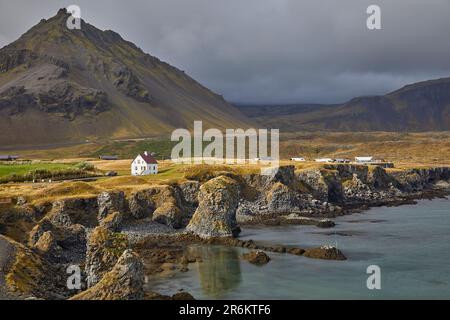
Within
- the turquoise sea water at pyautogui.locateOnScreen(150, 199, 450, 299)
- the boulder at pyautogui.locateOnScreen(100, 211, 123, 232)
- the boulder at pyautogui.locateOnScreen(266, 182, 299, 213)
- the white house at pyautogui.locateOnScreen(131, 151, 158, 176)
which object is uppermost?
the white house at pyautogui.locateOnScreen(131, 151, 158, 176)

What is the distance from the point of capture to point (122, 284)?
3612 cm

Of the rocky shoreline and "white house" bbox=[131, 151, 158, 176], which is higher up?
"white house" bbox=[131, 151, 158, 176]

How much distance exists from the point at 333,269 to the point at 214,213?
22.6 meters

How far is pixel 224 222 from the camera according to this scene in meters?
74.4

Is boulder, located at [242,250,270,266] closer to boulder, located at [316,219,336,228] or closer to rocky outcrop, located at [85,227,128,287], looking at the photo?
rocky outcrop, located at [85,227,128,287]

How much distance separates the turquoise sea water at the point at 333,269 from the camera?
48344 mm

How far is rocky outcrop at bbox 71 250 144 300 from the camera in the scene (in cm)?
Answer: 3553

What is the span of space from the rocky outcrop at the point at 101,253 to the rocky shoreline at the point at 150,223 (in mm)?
88

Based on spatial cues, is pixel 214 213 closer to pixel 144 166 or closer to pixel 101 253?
pixel 101 253

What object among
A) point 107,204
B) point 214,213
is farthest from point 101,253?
point 107,204

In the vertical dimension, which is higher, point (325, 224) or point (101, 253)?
point (101, 253)

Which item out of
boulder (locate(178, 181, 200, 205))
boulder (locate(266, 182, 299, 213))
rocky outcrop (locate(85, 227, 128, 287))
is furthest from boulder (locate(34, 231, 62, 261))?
boulder (locate(266, 182, 299, 213))

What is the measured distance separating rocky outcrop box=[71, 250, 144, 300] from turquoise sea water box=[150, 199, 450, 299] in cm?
1079
